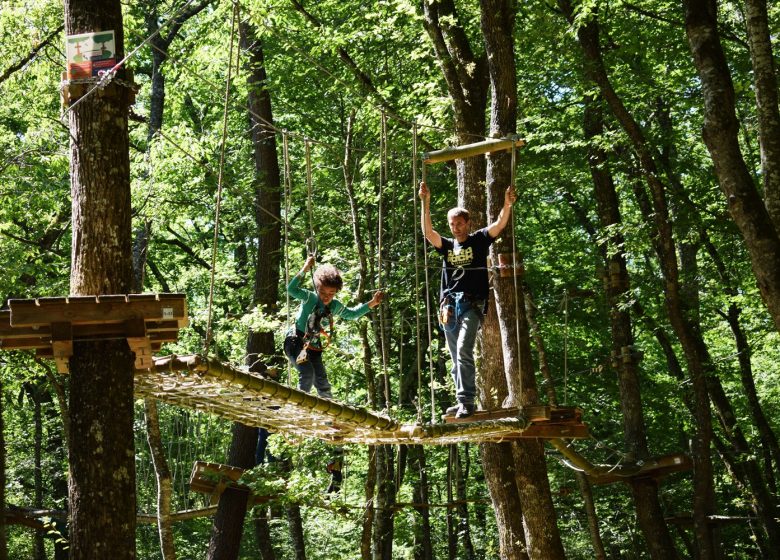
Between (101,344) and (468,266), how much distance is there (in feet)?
6.61

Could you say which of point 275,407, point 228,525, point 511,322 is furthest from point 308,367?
point 228,525

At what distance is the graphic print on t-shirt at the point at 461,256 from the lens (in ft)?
16.9

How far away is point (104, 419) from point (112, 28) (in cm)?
186

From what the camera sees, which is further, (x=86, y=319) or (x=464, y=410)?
(x=464, y=410)

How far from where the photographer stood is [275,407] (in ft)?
15.2

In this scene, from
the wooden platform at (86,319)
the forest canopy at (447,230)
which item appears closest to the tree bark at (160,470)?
the forest canopy at (447,230)

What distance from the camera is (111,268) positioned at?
4.25m

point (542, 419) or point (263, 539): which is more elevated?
point (542, 419)

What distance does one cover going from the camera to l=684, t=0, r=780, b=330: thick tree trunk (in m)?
4.74

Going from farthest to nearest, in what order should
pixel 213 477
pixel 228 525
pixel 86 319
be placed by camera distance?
1. pixel 228 525
2. pixel 213 477
3. pixel 86 319

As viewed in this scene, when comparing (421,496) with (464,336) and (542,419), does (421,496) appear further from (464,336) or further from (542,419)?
(464,336)

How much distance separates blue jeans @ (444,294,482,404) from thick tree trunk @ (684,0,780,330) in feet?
4.76

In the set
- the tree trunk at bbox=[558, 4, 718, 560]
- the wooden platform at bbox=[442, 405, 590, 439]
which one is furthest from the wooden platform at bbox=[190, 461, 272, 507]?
the tree trunk at bbox=[558, 4, 718, 560]

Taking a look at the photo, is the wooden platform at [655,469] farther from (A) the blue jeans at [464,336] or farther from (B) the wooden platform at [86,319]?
(B) the wooden platform at [86,319]
